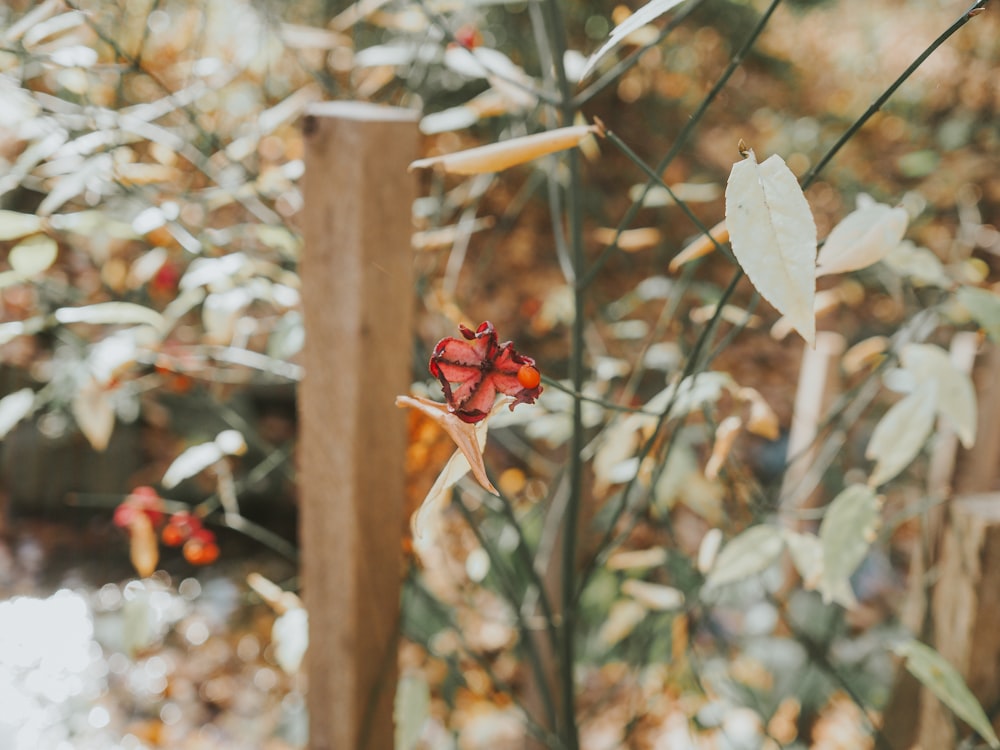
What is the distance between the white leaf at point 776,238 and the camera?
0.34m

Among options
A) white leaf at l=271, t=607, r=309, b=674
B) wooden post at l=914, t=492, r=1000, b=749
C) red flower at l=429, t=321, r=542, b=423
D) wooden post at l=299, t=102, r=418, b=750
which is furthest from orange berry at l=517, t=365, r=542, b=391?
wooden post at l=914, t=492, r=1000, b=749

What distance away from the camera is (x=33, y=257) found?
65 cm

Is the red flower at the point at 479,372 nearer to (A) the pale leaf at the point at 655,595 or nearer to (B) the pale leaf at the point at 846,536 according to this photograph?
(B) the pale leaf at the point at 846,536

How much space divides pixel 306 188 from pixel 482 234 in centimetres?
267

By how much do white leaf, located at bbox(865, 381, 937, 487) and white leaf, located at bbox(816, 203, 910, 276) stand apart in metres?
0.20

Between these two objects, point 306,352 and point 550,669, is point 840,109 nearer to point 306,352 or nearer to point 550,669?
point 550,669

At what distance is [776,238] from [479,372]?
17cm

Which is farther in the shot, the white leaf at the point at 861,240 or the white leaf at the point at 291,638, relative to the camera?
the white leaf at the point at 291,638

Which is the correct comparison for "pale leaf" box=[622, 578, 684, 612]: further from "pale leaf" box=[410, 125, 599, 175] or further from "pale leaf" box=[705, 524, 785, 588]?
"pale leaf" box=[410, 125, 599, 175]

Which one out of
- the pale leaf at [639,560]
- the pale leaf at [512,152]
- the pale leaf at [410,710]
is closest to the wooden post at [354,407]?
the pale leaf at [410,710]

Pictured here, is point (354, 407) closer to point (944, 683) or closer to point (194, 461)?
point (194, 461)

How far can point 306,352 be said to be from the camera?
2.41 feet

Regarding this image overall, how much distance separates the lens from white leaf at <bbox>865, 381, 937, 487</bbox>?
0.66 metres

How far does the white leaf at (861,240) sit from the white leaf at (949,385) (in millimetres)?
176
